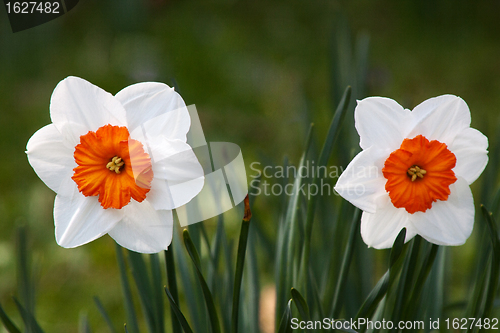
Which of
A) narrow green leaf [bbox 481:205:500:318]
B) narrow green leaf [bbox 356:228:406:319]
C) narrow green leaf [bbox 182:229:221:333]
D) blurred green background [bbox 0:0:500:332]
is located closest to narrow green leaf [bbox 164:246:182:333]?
narrow green leaf [bbox 182:229:221:333]

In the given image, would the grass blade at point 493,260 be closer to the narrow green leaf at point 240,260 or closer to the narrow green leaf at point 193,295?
the narrow green leaf at point 240,260

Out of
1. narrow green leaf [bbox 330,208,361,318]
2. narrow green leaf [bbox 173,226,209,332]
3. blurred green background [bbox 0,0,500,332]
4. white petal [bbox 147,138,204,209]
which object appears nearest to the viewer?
white petal [bbox 147,138,204,209]

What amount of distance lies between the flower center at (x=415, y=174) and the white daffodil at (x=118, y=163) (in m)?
0.21

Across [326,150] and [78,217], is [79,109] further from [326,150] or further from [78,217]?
[326,150]

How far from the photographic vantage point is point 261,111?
74.4 inches

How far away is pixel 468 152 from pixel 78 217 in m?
0.44

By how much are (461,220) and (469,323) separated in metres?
0.23

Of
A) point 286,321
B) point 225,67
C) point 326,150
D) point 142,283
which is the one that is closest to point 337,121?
point 326,150

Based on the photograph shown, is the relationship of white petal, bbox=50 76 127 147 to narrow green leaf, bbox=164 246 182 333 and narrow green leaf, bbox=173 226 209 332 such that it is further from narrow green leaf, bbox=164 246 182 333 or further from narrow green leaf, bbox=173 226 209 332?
narrow green leaf, bbox=173 226 209 332

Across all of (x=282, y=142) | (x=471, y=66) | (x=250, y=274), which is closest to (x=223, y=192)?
(x=250, y=274)

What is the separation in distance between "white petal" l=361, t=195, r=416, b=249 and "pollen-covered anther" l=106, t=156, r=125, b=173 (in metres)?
0.28

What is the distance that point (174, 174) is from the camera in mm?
464

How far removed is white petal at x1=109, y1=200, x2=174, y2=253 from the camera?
47 centimetres

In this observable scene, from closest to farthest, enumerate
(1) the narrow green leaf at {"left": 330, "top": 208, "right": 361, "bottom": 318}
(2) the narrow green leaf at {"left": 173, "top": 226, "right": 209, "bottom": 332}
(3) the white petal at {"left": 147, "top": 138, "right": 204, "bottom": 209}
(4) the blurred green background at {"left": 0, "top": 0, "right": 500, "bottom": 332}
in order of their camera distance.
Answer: (3) the white petal at {"left": 147, "top": 138, "right": 204, "bottom": 209} → (1) the narrow green leaf at {"left": 330, "top": 208, "right": 361, "bottom": 318} → (2) the narrow green leaf at {"left": 173, "top": 226, "right": 209, "bottom": 332} → (4) the blurred green background at {"left": 0, "top": 0, "right": 500, "bottom": 332}
